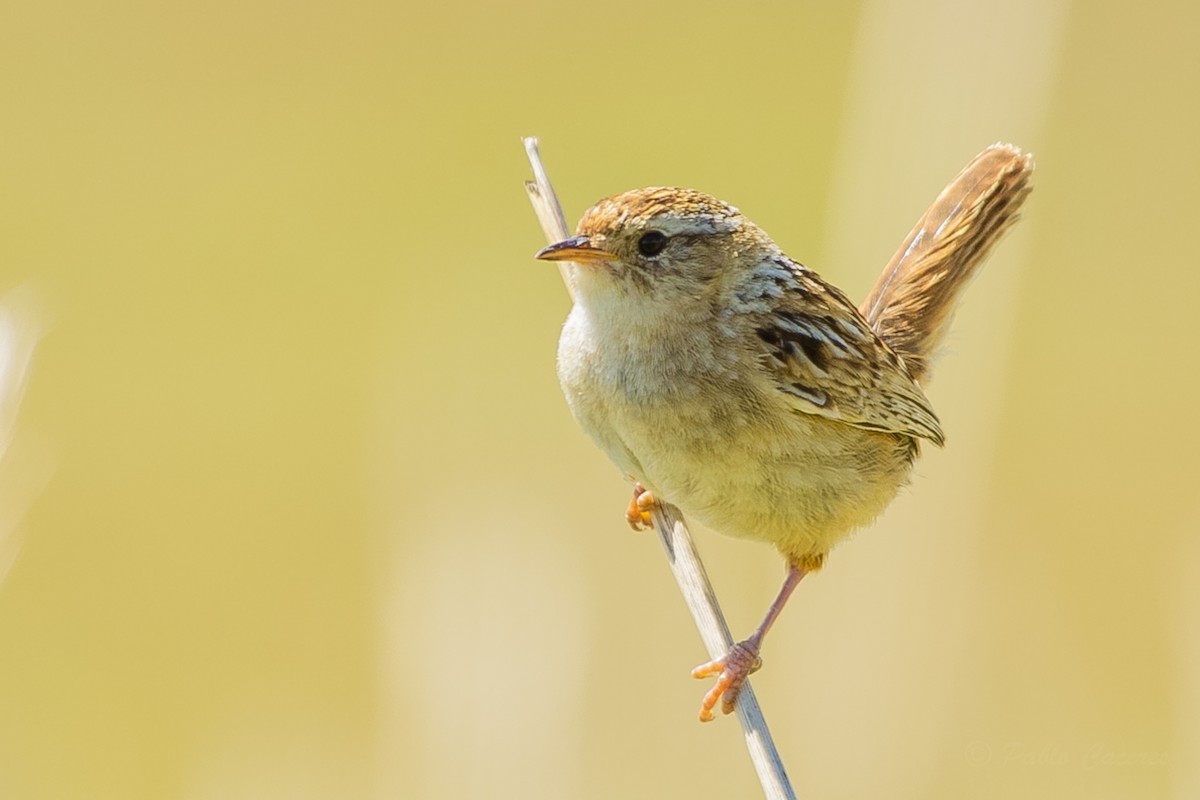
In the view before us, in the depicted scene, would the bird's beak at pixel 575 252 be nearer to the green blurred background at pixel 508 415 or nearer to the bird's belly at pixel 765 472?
the bird's belly at pixel 765 472

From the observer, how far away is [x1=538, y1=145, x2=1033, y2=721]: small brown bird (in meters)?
3.34

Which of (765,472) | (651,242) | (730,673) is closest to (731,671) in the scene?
(730,673)

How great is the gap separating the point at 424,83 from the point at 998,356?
816 cm

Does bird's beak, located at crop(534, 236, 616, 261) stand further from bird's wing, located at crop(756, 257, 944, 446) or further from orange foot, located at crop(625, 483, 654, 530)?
orange foot, located at crop(625, 483, 654, 530)

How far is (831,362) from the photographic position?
3.63 m

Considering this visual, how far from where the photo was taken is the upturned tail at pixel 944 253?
14.1 feet

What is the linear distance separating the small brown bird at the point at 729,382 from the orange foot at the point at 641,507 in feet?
1.11

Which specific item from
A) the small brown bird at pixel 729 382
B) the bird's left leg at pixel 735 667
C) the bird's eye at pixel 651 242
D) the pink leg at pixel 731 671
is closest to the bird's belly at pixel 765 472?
the small brown bird at pixel 729 382

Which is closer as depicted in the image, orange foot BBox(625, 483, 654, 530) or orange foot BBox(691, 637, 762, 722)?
orange foot BBox(691, 637, 762, 722)

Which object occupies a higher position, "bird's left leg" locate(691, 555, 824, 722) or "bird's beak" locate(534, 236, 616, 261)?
"bird's beak" locate(534, 236, 616, 261)

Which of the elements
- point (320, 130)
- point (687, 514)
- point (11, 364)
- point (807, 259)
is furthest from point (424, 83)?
point (11, 364)

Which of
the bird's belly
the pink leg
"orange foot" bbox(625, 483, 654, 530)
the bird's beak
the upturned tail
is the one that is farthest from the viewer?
the upturned tail

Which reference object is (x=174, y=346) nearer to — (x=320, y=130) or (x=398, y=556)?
(x=320, y=130)

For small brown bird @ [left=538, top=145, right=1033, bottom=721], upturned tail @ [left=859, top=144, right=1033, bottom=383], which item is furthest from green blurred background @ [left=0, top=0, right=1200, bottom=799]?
small brown bird @ [left=538, top=145, right=1033, bottom=721]
